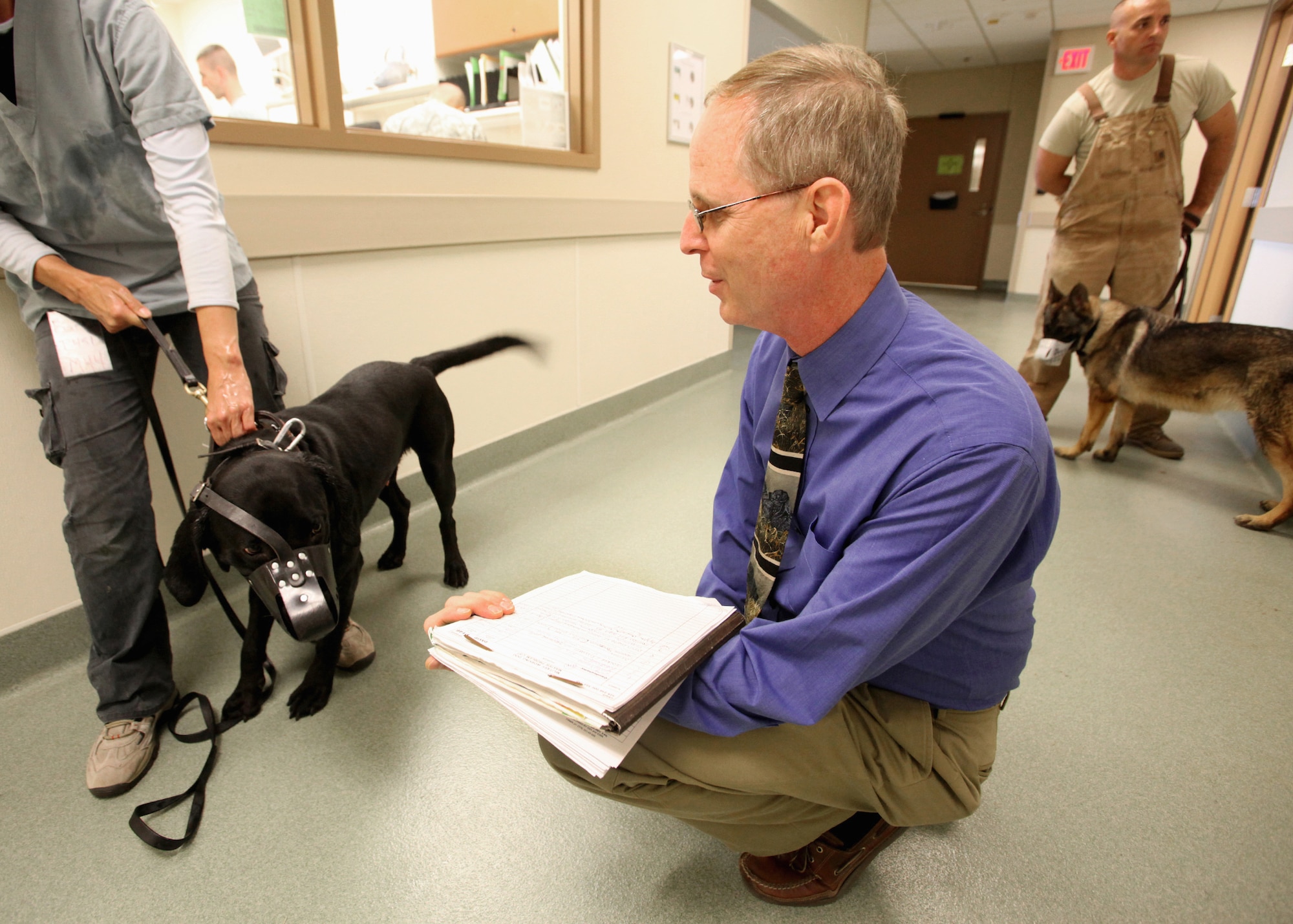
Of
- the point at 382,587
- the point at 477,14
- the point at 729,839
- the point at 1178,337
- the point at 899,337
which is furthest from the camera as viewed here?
the point at 477,14

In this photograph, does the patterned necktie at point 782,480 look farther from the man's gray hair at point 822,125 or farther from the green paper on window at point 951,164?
the green paper on window at point 951,164

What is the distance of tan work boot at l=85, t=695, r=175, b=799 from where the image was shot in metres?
1.28

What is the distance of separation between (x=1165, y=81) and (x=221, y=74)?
425 centimetres

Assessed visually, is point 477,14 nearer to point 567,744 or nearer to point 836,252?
point 836,252

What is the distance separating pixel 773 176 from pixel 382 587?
1743 mm

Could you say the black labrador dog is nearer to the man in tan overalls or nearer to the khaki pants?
the khaki pants

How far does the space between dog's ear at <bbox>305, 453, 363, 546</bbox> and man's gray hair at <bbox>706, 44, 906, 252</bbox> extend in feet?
3.31

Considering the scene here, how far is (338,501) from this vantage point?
135cm

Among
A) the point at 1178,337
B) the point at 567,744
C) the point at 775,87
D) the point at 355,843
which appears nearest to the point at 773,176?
the point at 775,87

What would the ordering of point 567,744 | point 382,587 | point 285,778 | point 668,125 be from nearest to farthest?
point 567,744, point 285,778, point 382,587, point 668,125

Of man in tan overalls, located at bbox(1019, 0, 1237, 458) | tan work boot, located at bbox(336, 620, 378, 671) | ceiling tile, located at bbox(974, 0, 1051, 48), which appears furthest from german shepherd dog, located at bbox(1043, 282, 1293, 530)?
ceiling tile, located at bbox(974, 0, 1051, 48)

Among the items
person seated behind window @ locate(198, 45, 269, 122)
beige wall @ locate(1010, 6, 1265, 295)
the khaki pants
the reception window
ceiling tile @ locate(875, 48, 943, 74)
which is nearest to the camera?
the khaki pants

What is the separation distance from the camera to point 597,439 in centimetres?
331

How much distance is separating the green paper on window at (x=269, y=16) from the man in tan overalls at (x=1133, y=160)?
3.01 m
